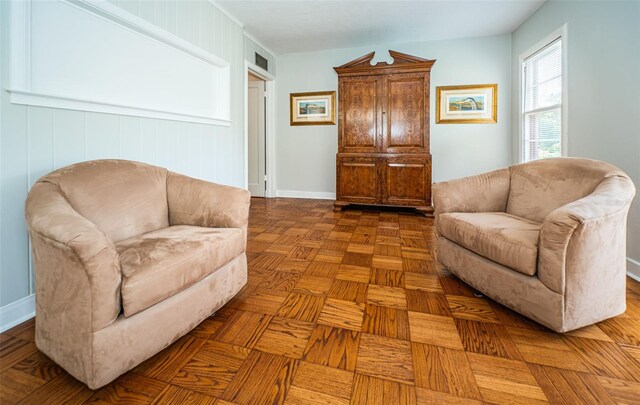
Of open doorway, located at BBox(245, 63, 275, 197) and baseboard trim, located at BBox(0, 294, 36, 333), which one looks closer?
baseboard trim, located at BBox(0, 294, 36, 333)

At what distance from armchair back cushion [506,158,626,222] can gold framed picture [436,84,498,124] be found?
8.80 feet

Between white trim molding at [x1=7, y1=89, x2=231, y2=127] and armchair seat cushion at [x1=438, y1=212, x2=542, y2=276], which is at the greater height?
white trim molding at [x1=7, y1=89, x2=231, y2=127]

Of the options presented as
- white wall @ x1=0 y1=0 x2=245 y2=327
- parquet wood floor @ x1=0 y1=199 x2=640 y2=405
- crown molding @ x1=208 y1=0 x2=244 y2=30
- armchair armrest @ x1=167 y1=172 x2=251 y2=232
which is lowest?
parquet wood floor @ x1=0 y1=199 x2=640 y2=405

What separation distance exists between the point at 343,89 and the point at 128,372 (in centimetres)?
402

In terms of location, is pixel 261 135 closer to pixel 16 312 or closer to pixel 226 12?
pixel 226 12

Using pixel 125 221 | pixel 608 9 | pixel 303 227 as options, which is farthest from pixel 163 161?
pixel 608 9

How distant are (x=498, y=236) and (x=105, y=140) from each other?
8.04 ft

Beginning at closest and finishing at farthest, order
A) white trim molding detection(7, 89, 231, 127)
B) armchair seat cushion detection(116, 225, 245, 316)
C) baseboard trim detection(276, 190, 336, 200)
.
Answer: armchair seat cushion detection(116, 225, 245, 316) < white trim molding detection(7, 89, 231, 127) < baseboard trim detection(276, 190, 336, 200)

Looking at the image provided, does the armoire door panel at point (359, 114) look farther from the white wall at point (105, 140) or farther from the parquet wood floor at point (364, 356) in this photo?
the parquet wood floor at point (364, 356)

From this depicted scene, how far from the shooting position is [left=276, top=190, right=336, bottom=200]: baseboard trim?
5316 mm

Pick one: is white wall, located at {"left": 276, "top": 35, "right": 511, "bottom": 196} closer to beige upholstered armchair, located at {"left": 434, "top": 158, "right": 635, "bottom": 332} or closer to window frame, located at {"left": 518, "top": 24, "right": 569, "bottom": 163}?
window frame, located at {"left": 518, "top": 24, "right": 569, "bottom": 163}

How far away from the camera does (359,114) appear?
14.1 feet

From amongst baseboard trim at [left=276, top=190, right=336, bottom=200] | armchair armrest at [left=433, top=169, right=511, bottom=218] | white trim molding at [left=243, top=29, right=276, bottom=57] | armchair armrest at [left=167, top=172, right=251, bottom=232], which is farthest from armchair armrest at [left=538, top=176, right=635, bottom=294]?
white trim molding at [left=243, top=29, right=276, bottom=57]

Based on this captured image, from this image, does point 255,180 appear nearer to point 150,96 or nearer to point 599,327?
point 150,96
